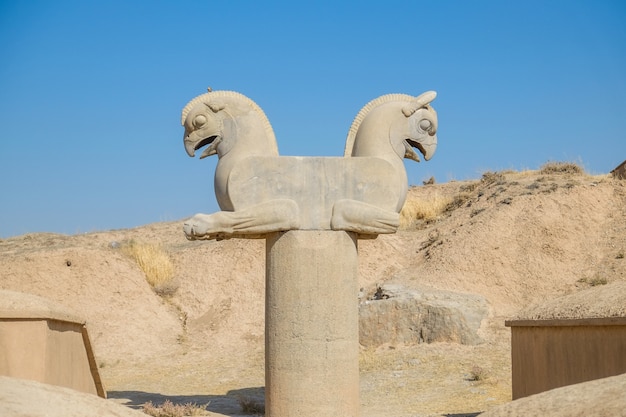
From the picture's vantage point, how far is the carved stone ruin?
812cm

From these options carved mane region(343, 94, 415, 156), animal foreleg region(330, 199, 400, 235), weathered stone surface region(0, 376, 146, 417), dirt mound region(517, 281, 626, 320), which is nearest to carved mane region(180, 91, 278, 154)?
carved mane region(343, 94, 415, 156)

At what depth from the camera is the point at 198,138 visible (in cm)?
878

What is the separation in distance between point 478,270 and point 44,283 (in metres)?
10.1

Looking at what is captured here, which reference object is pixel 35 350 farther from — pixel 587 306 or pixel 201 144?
pixel 587 306

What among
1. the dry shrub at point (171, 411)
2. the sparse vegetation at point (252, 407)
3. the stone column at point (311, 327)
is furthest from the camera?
the sparse vegetation at point (252, 407)

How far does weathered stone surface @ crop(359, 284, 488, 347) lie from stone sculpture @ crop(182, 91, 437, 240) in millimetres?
7703

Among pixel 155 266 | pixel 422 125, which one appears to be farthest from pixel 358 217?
pixel 155 266

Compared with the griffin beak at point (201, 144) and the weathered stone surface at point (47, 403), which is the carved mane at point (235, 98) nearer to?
the griffin beak at point (201, 144)

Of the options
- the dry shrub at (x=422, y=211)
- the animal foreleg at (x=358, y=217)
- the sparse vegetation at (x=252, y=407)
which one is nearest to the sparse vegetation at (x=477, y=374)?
the sparse vegetation at (x=252, y=407)

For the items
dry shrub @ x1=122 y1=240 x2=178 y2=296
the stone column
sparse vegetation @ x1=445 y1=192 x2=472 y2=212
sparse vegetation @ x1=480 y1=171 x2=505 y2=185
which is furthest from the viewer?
sparse vegetation @ x1=480 y1=171 x2=505 y2=185

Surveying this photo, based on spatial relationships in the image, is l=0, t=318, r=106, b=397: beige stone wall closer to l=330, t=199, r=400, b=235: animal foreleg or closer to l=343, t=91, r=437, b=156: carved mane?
l=330, t=199, r=400, b=235: animal foreleg

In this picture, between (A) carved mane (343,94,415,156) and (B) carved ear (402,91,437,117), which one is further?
(A) carved mane (343,94,415,156)

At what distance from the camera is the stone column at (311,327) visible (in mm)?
8078

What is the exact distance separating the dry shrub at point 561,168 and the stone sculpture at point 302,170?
1660 cm
